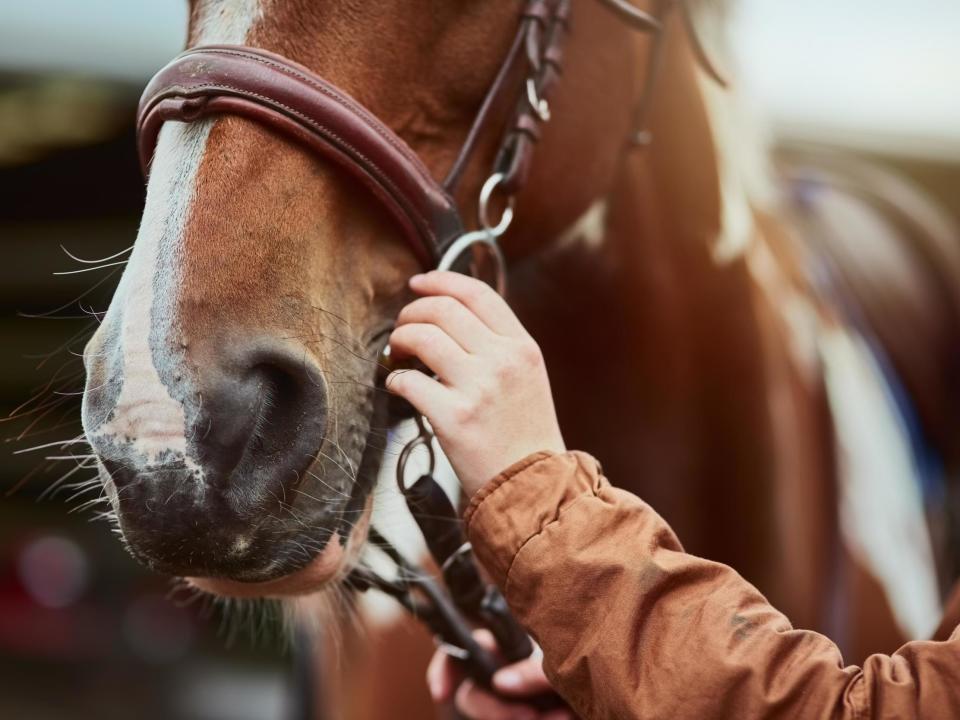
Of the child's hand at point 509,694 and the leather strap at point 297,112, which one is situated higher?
the leather strap at point 297,112

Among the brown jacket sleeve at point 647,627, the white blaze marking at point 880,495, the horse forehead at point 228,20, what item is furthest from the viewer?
the white blaze marking at point 880,495

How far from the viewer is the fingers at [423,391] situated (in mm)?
749

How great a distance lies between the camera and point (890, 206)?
2564 millimetres

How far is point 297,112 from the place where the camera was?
83 cm

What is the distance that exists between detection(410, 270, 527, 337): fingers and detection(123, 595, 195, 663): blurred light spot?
4.48m

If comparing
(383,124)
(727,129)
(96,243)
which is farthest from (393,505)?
(96,243)

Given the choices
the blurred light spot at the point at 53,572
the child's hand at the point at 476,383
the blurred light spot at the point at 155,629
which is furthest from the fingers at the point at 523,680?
the blurred light spot at the point at 53,572

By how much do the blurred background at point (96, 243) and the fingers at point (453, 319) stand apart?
1963 mm

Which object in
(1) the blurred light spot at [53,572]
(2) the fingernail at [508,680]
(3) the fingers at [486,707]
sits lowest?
(1) the blurred light spot at [53,572]

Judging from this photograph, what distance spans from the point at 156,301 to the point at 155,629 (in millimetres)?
4631

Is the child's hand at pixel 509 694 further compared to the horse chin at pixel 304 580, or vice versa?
the child's hand at pixel 509 694

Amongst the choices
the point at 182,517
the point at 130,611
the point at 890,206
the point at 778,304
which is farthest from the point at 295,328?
the point at 130,611

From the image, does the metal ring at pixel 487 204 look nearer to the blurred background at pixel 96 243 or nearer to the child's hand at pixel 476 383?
the child's hand at pixel 476 383

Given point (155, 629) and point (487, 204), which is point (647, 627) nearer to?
point (487, 204)
